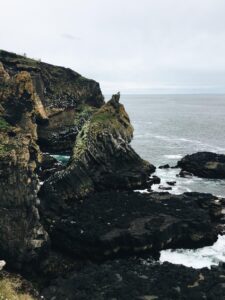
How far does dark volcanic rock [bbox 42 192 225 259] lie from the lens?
53844 mm

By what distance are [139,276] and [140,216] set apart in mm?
15217

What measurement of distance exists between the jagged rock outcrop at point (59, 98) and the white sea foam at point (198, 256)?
60.3 meters

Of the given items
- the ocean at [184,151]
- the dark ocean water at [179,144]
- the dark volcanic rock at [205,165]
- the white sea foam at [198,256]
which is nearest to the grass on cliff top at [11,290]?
the white sea foam at [198,256]

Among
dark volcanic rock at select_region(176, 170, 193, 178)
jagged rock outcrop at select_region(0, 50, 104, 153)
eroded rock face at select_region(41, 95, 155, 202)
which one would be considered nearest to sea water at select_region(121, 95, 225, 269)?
dark volcanic rock at select_region(176, 170, 193, 178)

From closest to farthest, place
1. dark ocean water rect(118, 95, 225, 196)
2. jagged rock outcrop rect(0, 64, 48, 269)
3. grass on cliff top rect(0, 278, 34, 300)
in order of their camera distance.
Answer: grass on cliff top rect(0, 278, 34, 300) → jagged rock outcrop rect(0, 64, 48, 269) → dark ocean water rect(118, 95, 225, 196)

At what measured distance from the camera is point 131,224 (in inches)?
2285

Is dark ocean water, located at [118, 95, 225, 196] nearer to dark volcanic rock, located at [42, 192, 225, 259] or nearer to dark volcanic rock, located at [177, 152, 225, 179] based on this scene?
dark volcanic rock, located at [177, 152, 225, 179]

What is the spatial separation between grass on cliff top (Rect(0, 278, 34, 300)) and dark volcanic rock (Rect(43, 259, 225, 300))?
8.95 feet

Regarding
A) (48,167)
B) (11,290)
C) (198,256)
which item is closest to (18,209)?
(11,290)

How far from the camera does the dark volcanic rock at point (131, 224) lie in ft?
177

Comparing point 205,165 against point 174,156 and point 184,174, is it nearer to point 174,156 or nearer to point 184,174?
point 184,174

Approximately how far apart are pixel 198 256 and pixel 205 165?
42234 millimetres

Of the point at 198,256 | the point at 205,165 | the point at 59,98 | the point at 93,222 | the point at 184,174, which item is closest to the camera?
the point at 198,256

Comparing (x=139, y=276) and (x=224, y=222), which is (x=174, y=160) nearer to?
(x=224, y=222)
